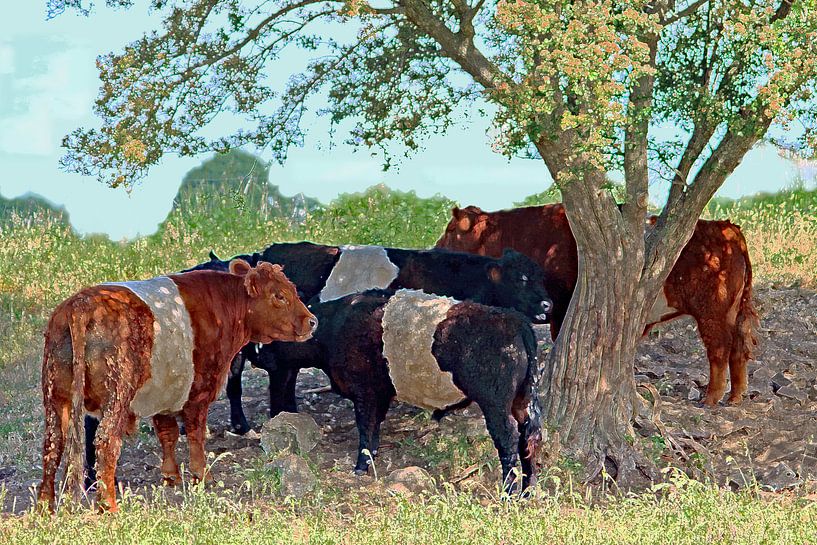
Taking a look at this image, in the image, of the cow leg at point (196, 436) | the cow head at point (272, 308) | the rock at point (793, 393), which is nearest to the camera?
the cow leg at point (196, 436)

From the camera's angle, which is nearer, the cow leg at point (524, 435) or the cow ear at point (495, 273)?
the cow leg at point (524, 435)

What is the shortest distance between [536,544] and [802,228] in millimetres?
14723

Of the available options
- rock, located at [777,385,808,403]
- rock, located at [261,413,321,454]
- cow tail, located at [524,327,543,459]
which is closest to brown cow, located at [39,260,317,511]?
rock, located at [261,413,321,454]

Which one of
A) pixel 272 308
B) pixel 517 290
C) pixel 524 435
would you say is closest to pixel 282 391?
pixel 272 308

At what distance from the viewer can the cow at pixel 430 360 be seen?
844 cm

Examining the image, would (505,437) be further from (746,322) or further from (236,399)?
(746,322)

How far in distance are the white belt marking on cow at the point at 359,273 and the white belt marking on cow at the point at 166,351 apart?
2.51 metres

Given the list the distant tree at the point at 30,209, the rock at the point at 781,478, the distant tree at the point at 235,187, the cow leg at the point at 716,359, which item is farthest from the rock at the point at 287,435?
the distant tree at the point at 30,209

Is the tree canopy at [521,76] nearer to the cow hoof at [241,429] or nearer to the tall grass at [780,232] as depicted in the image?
the cow hoof at [241,429]

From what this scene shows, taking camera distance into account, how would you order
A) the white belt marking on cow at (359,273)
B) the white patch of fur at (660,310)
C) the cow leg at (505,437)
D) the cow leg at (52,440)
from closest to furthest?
1. the cow leg at (52,440)
2. the cow leg at (505,437)
3. the white belt marking on cow at (359,273)
4. the white patch of fur at (660,310)

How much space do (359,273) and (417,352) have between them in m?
2.12

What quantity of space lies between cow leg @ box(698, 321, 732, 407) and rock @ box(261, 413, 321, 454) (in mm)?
4145

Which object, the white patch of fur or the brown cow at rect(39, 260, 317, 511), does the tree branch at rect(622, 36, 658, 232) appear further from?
the brown cow at rect(39, 260, 317, 511)

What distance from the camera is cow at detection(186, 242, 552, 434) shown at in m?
10.2
